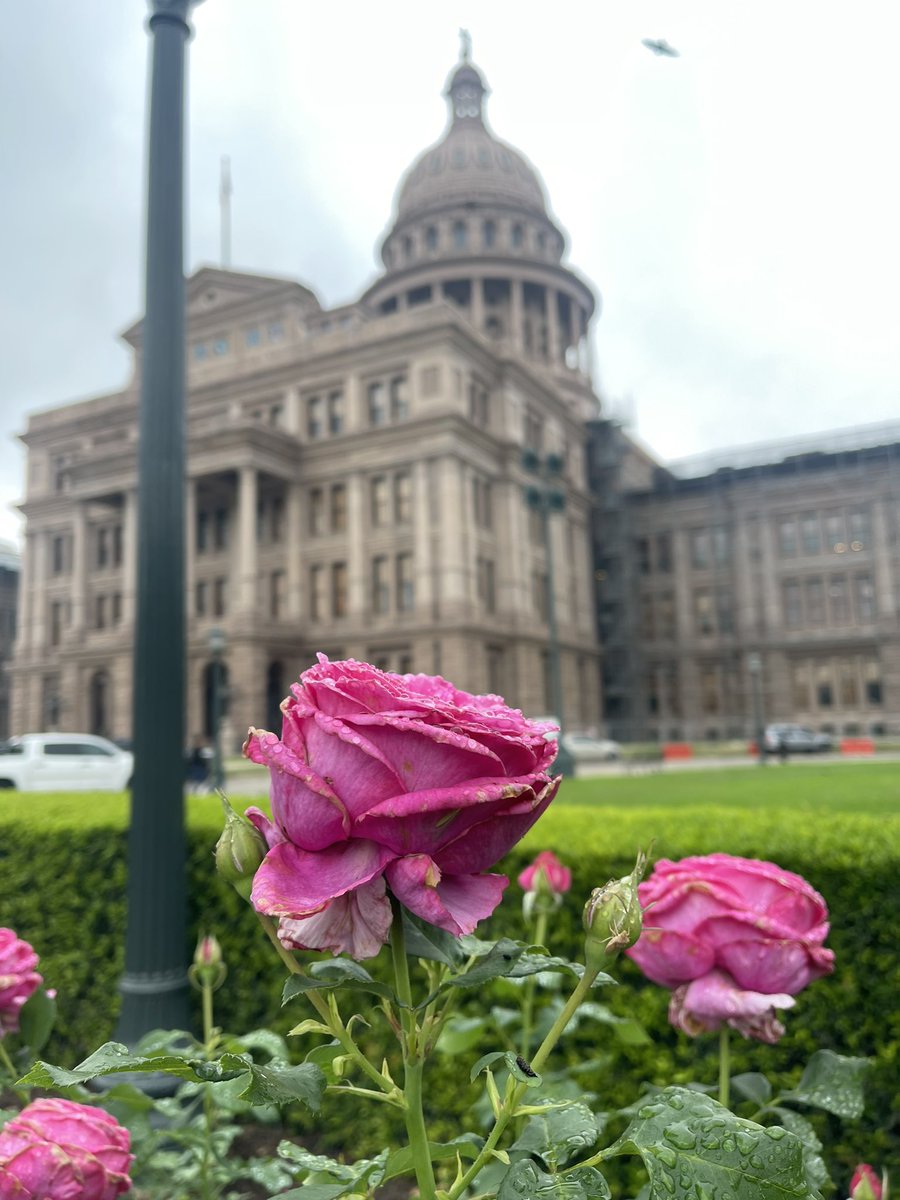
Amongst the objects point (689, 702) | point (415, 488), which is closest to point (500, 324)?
point (415, 488)

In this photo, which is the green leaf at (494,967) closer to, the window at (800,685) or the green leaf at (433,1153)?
the green leaf at (433,1153)

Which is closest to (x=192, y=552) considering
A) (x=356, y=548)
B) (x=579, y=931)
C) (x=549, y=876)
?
(x=356, y=548)

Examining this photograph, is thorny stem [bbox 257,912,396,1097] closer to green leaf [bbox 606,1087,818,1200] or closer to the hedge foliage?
green leaf [bbox 606,1087,818,1200]

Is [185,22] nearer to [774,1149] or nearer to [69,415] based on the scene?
[774,1149]

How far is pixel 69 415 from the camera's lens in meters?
61.2

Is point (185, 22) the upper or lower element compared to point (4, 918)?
upper

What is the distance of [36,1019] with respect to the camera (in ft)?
6.68

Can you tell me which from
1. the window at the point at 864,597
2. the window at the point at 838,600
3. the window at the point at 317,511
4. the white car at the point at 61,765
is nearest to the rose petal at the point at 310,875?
the white car at the point at 61,765

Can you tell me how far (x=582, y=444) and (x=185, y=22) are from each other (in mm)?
58454

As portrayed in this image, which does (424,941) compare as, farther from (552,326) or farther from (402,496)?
(552,326)

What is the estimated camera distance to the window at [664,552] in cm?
6362

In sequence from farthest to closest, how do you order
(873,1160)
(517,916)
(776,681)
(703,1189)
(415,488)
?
1. (776,681)
2. (415,488)
3. (517,916)
4. (873,1160)
5. (703,1189)

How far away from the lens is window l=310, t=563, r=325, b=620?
4909 cm

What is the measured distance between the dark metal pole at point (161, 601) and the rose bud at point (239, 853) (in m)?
3.70
